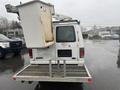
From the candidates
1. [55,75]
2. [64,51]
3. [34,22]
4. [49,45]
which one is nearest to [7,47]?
[64,51]

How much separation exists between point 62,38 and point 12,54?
9101mm

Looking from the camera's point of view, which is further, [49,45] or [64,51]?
[64,51]

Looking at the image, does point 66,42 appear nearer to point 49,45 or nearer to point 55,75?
point 49,45

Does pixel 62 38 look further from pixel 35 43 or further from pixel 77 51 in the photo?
pixel 35 43

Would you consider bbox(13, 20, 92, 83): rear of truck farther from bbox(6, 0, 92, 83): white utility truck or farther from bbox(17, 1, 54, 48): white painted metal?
bbox(17, 1, 54, 48): white painted metal

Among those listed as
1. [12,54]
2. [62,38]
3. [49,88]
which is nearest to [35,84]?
[49,88]

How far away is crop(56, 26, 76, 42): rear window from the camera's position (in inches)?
239

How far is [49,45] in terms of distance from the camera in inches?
224

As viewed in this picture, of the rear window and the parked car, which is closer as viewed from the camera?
the rear window

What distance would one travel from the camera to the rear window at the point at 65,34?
608 centimetres

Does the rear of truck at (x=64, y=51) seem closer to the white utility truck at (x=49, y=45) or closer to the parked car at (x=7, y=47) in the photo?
the white utility truck at (x=49, y=45)

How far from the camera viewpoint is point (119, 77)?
7.14m

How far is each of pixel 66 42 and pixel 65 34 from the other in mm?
286

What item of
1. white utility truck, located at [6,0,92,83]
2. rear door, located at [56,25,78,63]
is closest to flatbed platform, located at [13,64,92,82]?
white utility truck, located at [6,0,92,83]
